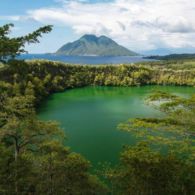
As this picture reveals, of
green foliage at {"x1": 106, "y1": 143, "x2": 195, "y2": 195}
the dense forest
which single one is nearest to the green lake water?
green foliage at {"x1": 106, "y1": 143, "x2": 195, "y2": 195}

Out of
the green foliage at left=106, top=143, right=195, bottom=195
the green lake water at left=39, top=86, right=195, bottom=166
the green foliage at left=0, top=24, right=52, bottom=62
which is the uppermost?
→ the green foliage at left=0, top=24, right=52, bottom=62

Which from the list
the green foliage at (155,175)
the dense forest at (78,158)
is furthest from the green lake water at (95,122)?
the dense forest at (78,158)

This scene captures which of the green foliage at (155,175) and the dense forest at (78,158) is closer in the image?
the dense forest at (78,158)

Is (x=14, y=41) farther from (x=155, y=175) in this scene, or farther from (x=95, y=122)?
(x=95, y=122)

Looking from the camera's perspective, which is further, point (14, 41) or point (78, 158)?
point (78, 158)

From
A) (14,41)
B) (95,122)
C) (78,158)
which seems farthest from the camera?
(95,122)

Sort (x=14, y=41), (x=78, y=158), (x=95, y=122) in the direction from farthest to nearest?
(x=95, y=122) < (x=78, y=158) < (x=14, y=41)

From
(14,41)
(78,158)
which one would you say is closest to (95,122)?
(78,158)

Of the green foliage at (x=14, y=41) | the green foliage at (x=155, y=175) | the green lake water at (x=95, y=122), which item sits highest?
the green foliage at (x=14, y=41)

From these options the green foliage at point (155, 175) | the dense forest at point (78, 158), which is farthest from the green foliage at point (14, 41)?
the green foliage at point (155, 175)

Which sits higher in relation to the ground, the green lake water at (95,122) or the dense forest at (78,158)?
the dense forest at (78,158)

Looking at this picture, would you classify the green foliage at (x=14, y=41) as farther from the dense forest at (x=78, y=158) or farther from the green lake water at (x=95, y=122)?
the green lake water at (x=95, y=122)

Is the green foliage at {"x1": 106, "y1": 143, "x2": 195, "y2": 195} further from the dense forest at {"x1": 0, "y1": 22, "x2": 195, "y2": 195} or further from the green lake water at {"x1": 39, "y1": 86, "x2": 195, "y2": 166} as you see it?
the green lake water at {"x1": 39, "y1": 86, "x2": 195, "y2": 166}
